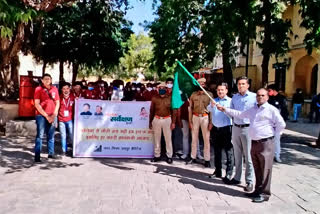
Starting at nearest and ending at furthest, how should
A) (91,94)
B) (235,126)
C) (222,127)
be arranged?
1. (235,126)
2. (222,127)
3. (91,94)

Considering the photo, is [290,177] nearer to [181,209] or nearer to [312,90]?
[181,209]

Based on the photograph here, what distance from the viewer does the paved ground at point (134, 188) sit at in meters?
5.10

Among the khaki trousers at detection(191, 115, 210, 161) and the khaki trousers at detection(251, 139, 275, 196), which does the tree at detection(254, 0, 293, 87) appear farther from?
the khaki trousers at detection(251, 139, 275, 196)

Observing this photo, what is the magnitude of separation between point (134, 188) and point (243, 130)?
209 centimetres

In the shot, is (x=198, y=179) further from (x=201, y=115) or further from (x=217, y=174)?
(x=201, y=115)

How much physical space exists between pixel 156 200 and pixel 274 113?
2.20m

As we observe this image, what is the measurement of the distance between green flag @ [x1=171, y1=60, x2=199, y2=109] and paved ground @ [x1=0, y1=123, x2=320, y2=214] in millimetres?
1451

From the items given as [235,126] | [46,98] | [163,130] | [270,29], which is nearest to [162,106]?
[163,130]

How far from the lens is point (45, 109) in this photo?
25.7 feet

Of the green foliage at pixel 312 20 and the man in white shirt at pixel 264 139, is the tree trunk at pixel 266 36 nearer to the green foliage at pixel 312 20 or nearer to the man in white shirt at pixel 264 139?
the green foliage at pixel 312 20

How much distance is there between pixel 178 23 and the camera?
15.1 m

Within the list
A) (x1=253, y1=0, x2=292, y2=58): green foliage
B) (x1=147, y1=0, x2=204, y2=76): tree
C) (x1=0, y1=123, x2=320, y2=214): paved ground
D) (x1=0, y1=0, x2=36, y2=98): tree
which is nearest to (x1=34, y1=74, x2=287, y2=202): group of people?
(x1=0, y1=123, x2=320, y2=214): paved ground

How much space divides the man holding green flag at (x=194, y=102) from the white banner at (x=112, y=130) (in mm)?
1317

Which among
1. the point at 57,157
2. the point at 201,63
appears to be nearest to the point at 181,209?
the point at 57,157
